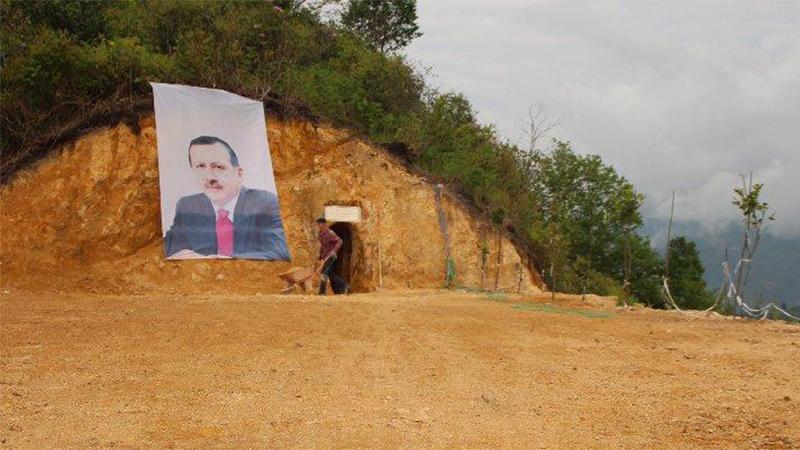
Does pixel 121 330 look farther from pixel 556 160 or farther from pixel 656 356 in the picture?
pixel 556 160

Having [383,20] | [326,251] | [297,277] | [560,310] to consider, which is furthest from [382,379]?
[383,20]

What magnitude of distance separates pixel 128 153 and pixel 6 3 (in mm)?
5812

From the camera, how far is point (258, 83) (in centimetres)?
1802

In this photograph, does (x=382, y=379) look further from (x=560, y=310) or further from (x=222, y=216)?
(x=222, y=216)

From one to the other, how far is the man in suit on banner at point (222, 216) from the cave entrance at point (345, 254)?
72.3 inches

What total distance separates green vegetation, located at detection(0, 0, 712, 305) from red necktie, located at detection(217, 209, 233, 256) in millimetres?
3267

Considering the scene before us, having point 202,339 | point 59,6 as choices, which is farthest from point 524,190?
point 202,339

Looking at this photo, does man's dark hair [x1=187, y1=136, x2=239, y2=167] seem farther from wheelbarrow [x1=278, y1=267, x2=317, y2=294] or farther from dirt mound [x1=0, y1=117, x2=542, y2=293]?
wheelbarrow [x1=278, y1=267, x2=317, y2=294]

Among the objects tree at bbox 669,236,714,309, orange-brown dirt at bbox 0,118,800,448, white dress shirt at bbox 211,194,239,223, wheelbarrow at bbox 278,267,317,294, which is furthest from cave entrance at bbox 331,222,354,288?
tree at bbox 669,236,714,309

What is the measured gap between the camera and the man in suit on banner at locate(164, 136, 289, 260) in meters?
15.1

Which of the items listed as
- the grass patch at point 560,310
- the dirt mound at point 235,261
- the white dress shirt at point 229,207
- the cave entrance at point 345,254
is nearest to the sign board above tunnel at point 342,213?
the dirt mound at point 235,261

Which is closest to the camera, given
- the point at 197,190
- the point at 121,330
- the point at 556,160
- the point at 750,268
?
the point at 121,330

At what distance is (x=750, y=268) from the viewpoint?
36.8 ft

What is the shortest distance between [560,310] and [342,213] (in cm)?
698
